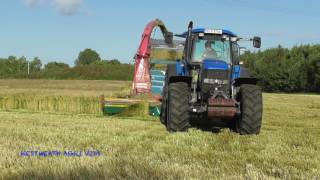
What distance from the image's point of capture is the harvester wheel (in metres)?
10.2

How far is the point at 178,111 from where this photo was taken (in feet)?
33.5

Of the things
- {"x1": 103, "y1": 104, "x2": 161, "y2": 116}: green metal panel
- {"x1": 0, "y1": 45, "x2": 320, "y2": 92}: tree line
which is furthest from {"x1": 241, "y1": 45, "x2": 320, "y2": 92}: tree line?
{"x1": 103, "y1": 104, "x2": 161, "y2": 116}: green metal panel

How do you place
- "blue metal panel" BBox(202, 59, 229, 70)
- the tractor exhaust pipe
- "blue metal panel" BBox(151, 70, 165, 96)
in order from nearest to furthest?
1. "blue metal panel" BBox(202, 59, 229, 70)
2. the tractor exhaust pipe
3. "blue metal panel" BBox(151, 70, 165, 96)

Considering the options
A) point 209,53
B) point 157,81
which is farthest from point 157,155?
point 157,81

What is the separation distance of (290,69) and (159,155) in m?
59.6

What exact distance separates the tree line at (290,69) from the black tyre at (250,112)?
52.6 m

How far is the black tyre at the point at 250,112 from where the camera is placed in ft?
33.3

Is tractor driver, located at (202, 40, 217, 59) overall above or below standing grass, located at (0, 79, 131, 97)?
above

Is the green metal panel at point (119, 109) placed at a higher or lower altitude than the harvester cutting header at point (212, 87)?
lower

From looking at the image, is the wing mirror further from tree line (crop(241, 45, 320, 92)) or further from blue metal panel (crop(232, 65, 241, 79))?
tree line (crop(241, 45, 320, 92))

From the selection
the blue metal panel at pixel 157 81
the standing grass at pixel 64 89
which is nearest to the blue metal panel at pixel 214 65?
the blue metal panel at pixel 157 81

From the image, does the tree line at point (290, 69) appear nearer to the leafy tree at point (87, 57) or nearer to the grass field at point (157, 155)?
the grass field at point (157, 155)

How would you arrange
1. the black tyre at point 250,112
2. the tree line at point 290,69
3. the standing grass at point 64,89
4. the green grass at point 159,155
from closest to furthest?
the green grass at point 159,155 → the black tyre at point 250,112 → the standing grass at point 64,89 → the tree line at point 290,69

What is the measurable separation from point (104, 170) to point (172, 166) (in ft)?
2.72
